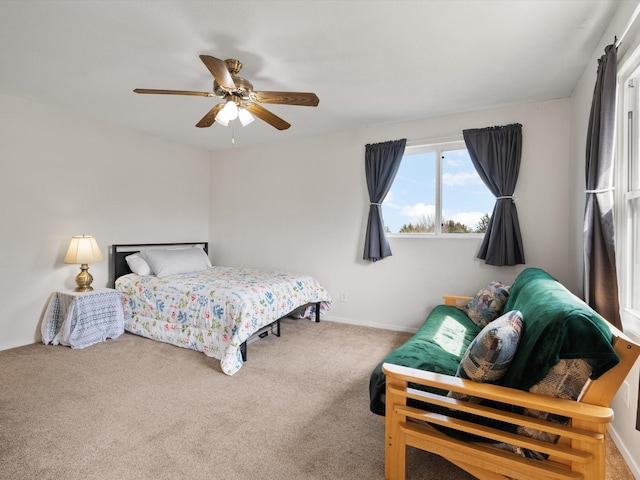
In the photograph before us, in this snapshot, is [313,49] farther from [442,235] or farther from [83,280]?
[83,280]

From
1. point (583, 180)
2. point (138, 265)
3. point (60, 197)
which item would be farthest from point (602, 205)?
point (60, 197)

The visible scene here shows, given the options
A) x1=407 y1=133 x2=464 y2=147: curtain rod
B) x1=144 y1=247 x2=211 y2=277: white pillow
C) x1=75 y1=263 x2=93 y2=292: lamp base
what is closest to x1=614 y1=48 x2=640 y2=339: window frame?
x1=407 y1=133 x2=464 y2=147: curtain rod

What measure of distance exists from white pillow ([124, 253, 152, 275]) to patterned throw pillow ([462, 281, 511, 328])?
3.61 metres

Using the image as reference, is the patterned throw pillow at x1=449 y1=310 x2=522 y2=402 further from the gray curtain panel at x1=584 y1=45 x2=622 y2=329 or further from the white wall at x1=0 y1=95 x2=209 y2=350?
the white wall at x1=0 y1=95 x2=209 y2=350

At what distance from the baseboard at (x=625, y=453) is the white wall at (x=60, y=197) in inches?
191

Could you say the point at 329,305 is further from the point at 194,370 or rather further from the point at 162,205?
the point at 162,205

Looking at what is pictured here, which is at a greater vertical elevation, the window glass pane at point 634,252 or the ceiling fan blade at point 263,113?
the ceiling fan blade at point 263,113

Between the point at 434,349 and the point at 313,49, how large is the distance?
86.5 inches

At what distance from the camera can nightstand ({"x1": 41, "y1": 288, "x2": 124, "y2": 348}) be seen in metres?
3.12

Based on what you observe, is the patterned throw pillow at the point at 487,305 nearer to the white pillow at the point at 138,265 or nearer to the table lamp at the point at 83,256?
the white pillow at the point at 138,265

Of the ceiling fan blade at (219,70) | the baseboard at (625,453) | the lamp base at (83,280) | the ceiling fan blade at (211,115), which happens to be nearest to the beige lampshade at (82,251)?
the lamp base at (83,280)

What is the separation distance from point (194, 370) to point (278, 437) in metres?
1.18

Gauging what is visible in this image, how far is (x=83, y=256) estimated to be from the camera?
10.6ft

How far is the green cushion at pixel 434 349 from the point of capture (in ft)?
5.28
